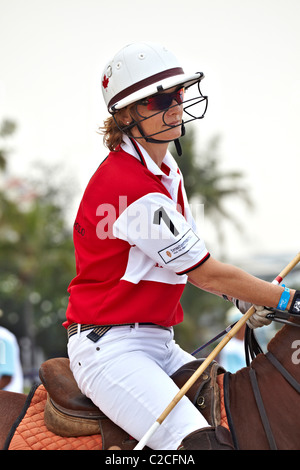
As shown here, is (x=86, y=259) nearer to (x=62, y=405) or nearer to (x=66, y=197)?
(x=62, y=405)

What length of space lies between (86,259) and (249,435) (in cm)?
121

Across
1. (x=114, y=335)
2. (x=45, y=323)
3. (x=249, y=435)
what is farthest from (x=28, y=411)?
(x=45, y=323)

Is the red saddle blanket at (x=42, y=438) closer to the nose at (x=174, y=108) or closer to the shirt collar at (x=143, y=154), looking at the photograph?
the shirt collar at (x=143, y=154)

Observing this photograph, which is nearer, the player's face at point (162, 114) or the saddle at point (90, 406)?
the saddle at point (90, 406)

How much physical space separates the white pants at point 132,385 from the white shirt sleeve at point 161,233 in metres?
0.42

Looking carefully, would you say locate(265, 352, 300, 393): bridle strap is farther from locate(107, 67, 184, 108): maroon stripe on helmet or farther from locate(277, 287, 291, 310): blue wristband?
locate(107, 67, 184, 108): maroon stripe on helmet

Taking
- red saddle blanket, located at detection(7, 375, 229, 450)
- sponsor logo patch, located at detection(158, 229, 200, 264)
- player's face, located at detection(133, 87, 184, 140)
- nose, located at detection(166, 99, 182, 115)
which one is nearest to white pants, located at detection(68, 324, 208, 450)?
red saddle blanket, located at detection(7, 375, 229, 450)

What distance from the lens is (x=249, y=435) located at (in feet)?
10.3

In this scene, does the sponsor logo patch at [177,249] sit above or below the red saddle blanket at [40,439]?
above

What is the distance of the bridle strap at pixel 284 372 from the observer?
127 inches

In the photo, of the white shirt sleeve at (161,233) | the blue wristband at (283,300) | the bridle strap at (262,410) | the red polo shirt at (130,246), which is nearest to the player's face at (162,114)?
the red polo shirt at (130,246)

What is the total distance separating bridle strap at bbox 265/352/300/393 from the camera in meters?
3.23

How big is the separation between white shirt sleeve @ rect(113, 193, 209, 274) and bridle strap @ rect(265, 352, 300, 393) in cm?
68
